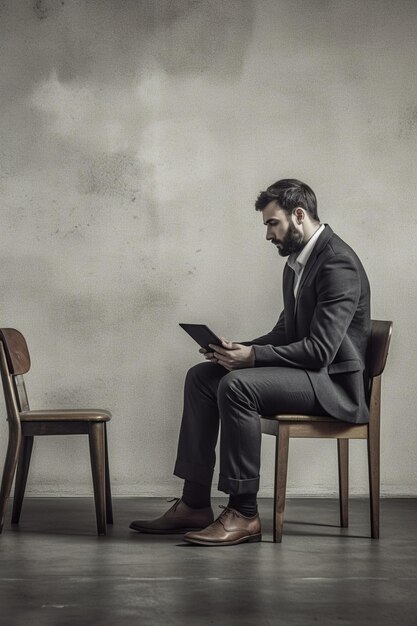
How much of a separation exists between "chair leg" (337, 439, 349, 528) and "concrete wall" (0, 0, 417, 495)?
769mm

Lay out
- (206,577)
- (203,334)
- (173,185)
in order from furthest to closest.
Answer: (173,185), (203,334), (206,577)

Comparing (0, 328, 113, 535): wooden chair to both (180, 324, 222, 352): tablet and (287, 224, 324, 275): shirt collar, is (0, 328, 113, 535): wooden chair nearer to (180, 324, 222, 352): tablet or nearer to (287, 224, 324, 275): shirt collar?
(180, 324, 222, 352): tablet

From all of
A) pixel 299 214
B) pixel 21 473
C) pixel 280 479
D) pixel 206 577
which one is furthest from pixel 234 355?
pixel 21 473

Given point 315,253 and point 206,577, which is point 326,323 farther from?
point 206,577

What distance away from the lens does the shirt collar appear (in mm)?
3508

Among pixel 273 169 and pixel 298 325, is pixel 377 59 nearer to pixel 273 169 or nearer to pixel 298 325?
pixel 273 169

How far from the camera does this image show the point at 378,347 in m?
3.43

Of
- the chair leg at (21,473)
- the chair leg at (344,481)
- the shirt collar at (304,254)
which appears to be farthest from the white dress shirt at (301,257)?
the chair leg at (21,473)

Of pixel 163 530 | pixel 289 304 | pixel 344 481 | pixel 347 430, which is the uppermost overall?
pixel 289 304

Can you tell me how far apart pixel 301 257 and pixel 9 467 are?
1.36 meters

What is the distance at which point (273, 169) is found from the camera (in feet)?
Answer: 15.1

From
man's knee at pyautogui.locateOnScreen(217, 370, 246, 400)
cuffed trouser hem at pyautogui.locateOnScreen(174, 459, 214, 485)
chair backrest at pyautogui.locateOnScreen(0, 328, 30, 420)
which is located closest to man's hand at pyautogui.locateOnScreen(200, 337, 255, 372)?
man's knee at pyautogui.locateOnScreen(217, 370, 246, 400)

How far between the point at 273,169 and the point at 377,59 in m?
0.77

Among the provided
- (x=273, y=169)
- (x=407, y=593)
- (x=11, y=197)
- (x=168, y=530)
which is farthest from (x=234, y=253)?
(x=407, y=593)
